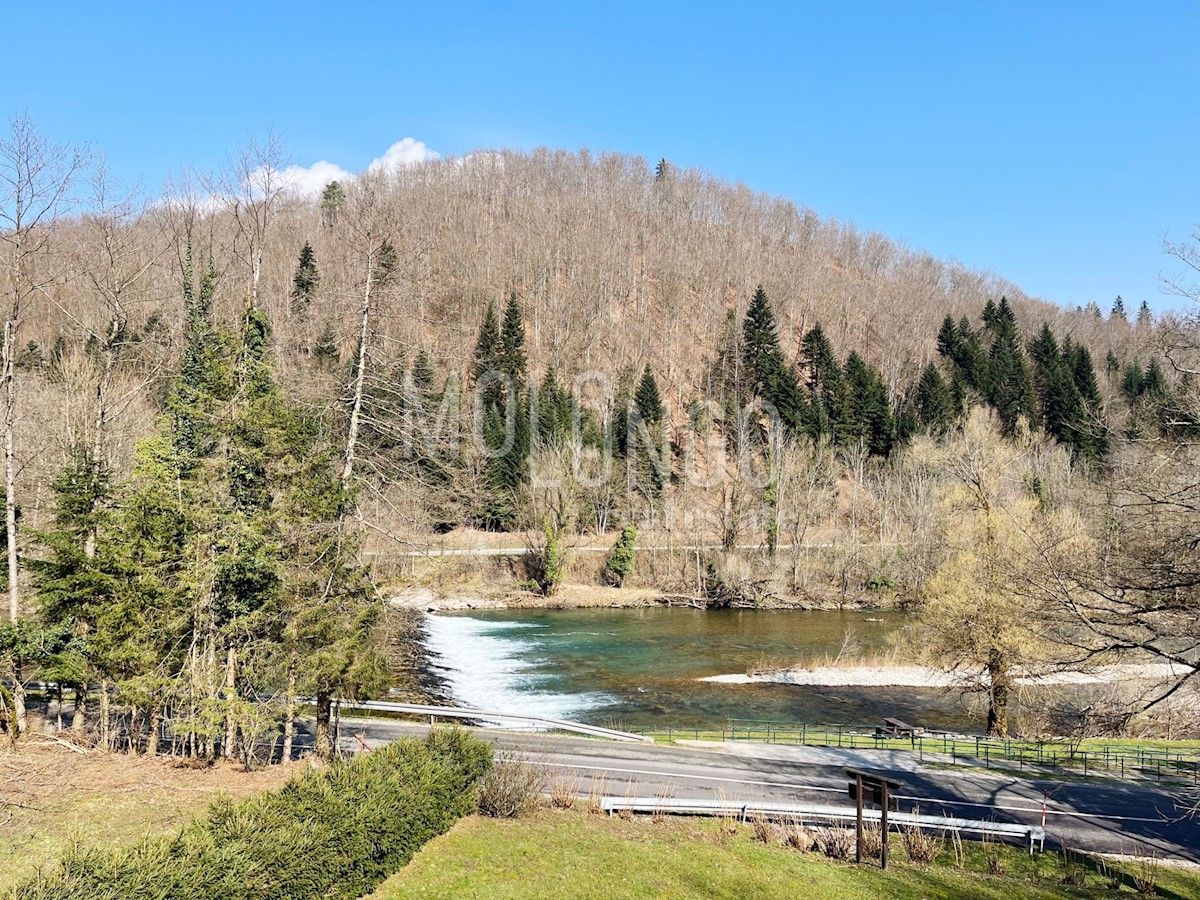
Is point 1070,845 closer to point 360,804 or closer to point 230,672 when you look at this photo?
point 360,804

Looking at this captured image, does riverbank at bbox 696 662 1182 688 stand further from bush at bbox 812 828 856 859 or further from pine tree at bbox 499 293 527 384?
→ pine tree at bbox 499 293 527 384

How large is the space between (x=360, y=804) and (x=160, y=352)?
20.6 meters

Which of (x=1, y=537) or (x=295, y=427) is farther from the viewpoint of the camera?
(x=1, y=537)

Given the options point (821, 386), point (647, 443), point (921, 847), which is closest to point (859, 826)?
point (921, 847)

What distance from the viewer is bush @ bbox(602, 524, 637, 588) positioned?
197 ft

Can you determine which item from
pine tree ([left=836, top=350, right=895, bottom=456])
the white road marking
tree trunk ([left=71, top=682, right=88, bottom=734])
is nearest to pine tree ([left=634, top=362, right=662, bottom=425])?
pine tree ([left=836, top=350, right=895, bottom=456])

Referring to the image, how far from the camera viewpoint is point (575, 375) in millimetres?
92125

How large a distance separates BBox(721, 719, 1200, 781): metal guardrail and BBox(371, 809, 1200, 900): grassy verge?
8.96 meters

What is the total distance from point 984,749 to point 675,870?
56.0 feet

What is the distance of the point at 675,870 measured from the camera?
1230 cm

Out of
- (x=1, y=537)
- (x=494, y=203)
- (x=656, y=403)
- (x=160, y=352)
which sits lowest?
(x=1, y=537)

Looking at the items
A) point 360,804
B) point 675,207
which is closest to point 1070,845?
point 360,804

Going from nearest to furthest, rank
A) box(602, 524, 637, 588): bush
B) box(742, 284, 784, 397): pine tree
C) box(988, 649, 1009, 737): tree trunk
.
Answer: box(988, 649, 1009, 737): tree trunk → box(602, 524, 637, 588): bush → box(742, 284, 784, 397): pine tree

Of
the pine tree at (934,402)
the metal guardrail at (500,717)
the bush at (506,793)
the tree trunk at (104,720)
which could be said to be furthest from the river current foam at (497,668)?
the pine tree at (934,402)
